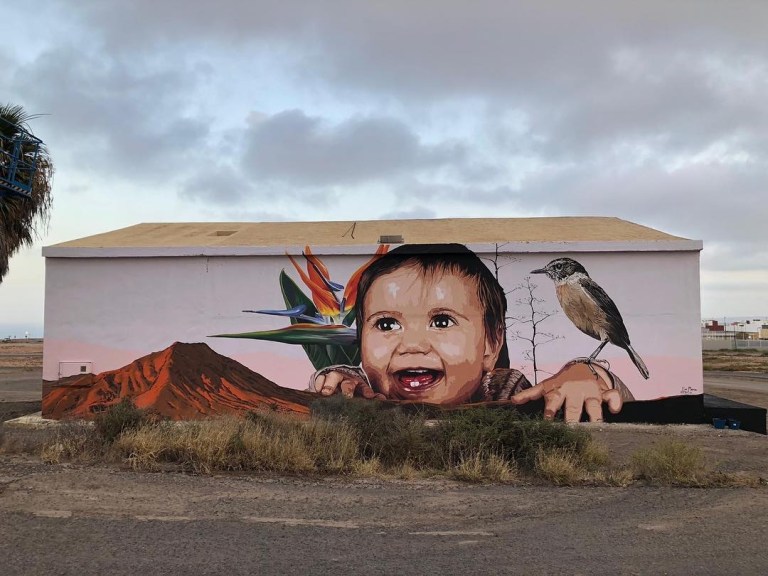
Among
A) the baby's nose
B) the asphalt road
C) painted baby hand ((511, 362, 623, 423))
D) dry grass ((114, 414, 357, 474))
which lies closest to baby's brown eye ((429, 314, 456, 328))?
the baby's nose

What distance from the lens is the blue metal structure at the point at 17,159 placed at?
11273 mm

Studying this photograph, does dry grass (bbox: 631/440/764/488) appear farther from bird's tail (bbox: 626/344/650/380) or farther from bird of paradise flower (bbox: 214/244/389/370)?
bird of paradise flower (bbox: 214/244/389/370)

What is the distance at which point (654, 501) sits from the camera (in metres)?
7.11

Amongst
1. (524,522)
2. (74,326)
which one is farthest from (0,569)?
(74,326)

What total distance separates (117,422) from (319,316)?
5.36 meters

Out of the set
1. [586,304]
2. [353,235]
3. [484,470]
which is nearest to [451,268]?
[586,304]

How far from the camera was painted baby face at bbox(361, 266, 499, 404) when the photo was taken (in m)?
13.5

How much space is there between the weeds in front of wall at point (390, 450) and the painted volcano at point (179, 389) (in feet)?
13.7

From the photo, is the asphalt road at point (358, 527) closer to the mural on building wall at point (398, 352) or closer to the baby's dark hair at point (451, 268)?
the mural on building wall at point (398, 352)

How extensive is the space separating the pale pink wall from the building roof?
241 millimetres

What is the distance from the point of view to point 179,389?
1383 cm

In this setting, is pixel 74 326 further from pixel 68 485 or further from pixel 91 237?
pixel 68 485

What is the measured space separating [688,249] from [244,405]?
9861 mm

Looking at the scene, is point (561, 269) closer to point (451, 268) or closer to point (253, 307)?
point (451, 268)
